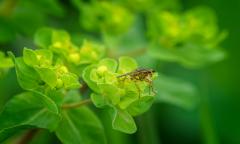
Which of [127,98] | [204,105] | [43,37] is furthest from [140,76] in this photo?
[204,105]

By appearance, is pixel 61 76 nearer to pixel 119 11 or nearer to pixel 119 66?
pixel 119 66

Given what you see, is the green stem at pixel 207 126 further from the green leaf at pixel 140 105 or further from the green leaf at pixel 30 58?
the green leaf at pixel 30 58

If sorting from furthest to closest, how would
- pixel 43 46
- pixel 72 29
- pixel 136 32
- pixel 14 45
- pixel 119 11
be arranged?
pixel 72 29 → pixel 14 45 → pixel 136 32 → pixel 119 11 → pixel 43 46

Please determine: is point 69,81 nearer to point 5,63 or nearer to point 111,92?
point 111,92

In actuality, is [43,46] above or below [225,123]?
above

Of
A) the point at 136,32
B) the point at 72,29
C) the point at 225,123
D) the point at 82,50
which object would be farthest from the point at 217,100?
the point at 82,50

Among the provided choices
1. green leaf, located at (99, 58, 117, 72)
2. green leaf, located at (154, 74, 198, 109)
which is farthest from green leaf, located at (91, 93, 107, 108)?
green leaf, located at (154, 74, 198, 109)

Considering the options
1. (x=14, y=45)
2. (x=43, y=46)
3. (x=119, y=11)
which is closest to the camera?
(x=43, y=46)
